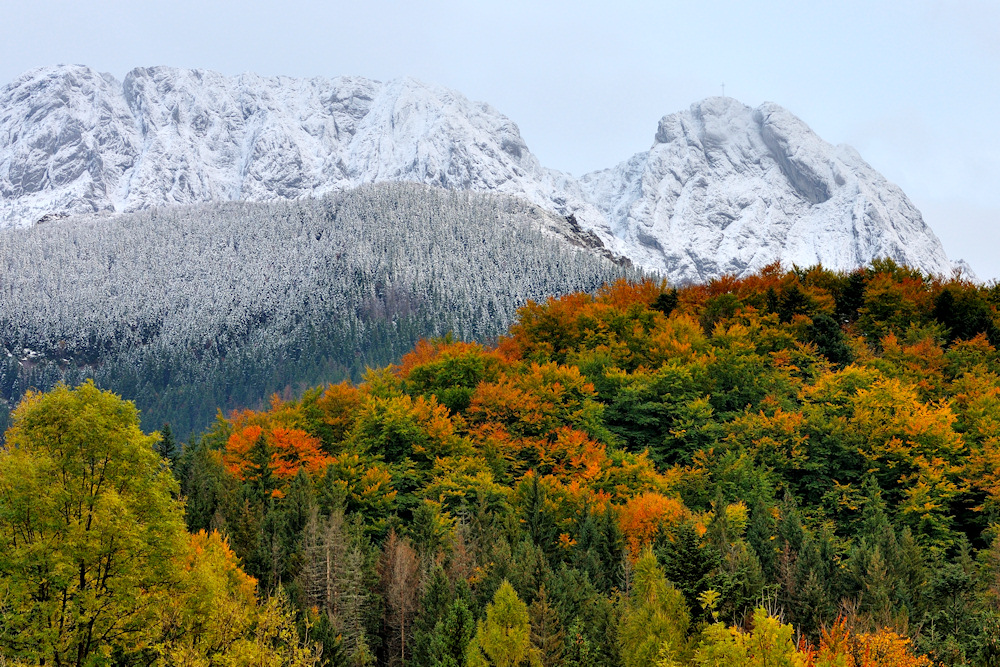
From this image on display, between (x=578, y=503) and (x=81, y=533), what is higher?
(x=81, y=533)

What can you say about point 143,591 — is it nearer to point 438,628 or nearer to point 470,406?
point 438,628

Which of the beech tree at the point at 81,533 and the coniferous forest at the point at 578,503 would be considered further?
the coniferous forest at the point at 578,503

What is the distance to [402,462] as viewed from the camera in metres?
70.6

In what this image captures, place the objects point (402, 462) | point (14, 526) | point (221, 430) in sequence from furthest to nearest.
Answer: point (221, 430), point (402, 462), point (14, 526)

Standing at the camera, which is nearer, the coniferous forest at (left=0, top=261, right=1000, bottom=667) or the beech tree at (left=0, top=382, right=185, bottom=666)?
the beech tree at (left=0, top=382, right=185, bottom=666)

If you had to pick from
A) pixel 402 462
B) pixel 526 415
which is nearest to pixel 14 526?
pixel 402 462

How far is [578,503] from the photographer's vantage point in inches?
2527

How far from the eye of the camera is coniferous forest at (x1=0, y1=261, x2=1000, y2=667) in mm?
28469

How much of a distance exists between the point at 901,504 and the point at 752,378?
17896 mm

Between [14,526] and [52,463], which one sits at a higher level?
[52,463]

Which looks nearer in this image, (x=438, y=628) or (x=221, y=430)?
(x=438, y=628)

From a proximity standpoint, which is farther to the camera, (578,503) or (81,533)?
(578,503)

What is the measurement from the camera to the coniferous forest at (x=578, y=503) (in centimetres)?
2847

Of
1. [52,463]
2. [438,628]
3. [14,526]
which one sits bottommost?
[438,628]
